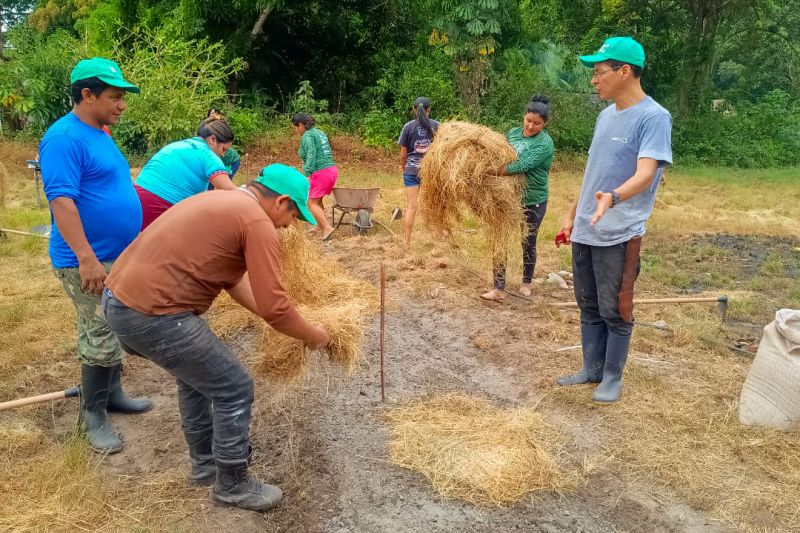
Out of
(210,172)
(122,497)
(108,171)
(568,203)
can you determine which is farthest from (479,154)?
(568,203)

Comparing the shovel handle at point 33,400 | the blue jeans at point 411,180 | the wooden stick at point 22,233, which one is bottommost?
the wooden stick at point 22,233

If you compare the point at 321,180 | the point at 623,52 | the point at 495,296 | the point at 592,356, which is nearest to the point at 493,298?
the point at 495,296

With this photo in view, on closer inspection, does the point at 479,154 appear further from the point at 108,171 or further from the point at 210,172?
the point at 108,171

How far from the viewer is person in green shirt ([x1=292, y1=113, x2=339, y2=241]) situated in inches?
297

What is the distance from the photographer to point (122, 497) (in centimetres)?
294

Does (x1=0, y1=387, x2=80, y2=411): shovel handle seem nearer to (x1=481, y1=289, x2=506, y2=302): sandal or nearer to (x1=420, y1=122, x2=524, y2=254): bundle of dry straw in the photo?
(x1=420, y1=122, x2=524, y2=254): bundle of dry straw

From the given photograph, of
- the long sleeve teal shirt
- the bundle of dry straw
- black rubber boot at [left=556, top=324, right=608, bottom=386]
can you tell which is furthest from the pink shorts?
black rubber boot at [left=556, top=324, right=608, bottom=386]

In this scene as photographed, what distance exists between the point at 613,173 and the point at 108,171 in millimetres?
2654

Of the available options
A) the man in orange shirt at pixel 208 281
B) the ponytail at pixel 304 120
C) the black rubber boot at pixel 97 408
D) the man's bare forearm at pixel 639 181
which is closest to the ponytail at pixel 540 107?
the man's bare forearm at pixel 639 181

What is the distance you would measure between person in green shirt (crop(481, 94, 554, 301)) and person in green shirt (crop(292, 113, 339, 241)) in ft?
9.35

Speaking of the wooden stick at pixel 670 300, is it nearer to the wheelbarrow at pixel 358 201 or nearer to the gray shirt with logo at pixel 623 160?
the gray shirt with logo at pixel 623 160

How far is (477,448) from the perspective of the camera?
3311 mm

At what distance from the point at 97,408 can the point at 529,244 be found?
3682 millimetres

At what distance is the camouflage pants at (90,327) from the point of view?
10.4 ft
